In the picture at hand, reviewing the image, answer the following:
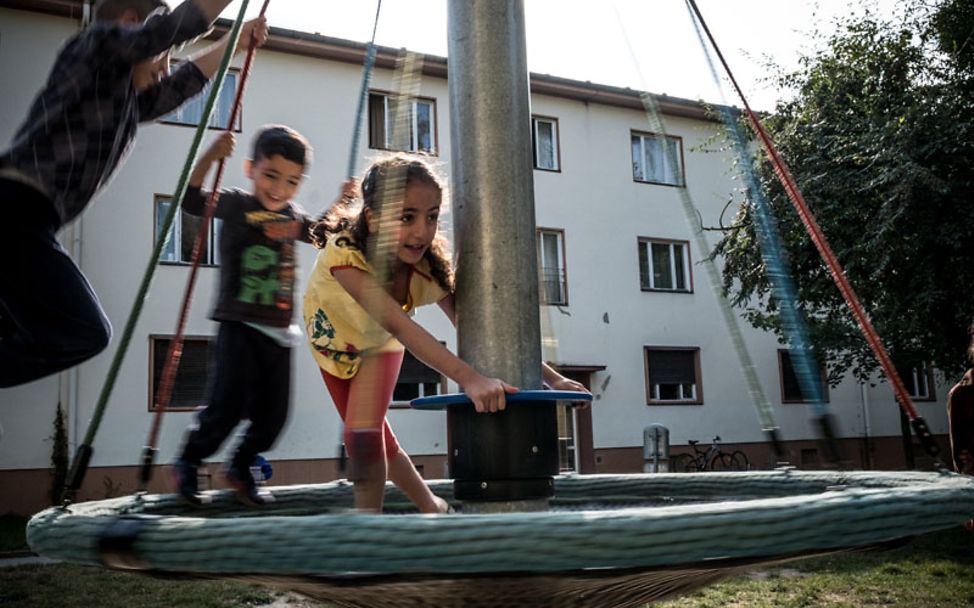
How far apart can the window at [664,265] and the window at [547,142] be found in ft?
7.66

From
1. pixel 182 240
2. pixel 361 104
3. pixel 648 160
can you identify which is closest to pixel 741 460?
pixel 648 160

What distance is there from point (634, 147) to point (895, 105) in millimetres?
7881

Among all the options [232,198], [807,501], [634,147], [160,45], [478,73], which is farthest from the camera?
[634,147]

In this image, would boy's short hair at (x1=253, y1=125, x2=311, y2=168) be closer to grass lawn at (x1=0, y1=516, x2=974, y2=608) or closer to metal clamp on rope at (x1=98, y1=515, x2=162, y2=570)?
metal clamp on rope at (x1=98, y1=515, x2=162, y2=570)

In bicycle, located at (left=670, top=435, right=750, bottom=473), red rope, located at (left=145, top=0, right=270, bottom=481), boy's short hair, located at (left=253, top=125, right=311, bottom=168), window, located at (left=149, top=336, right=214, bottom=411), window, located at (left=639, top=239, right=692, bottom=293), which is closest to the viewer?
red rope, located at (left=145, top=0, right=270, bottom=481)

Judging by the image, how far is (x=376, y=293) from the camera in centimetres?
172

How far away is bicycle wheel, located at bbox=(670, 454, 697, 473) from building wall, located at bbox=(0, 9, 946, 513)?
463 mm

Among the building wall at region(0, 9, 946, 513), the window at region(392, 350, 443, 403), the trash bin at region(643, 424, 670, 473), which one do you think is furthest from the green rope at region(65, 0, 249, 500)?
the window at region(392, 350, 443, 403)

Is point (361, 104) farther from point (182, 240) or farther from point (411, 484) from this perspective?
point (182, 240)

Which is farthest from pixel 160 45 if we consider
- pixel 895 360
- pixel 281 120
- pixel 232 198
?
pixel 281 120

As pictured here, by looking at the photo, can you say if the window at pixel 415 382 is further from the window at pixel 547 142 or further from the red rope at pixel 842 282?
the red rope at pixel 842 282

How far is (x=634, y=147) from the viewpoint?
17.3 metres

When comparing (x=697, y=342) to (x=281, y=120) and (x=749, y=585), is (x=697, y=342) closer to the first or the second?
(x=281, y=120)

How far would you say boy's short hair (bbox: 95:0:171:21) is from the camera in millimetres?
1875
